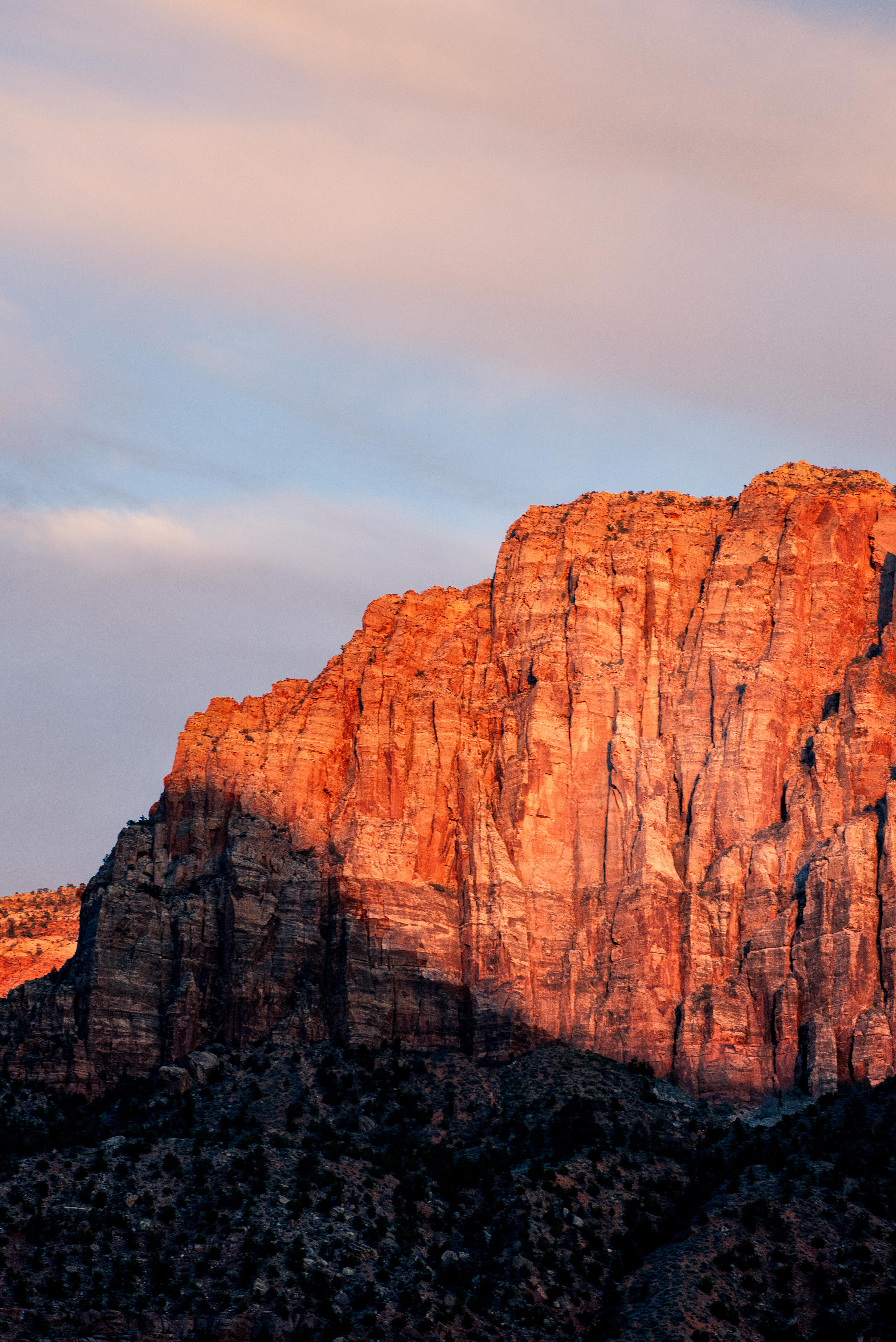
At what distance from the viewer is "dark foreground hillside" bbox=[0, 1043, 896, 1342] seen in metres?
114


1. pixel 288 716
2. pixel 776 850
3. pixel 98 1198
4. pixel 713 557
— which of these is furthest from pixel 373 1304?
pixel 713 557

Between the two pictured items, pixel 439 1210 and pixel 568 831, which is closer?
pixel 439 1210

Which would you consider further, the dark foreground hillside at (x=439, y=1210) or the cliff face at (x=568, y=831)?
the cliff face at (x=568, y=831)

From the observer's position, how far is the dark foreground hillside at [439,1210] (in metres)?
114

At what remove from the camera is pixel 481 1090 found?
466 feet

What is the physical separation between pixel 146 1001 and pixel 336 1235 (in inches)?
1282

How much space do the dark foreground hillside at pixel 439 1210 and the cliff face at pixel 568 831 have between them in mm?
5681

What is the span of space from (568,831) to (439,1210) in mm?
38087

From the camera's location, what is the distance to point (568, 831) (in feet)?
520

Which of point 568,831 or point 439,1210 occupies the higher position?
point 568,831

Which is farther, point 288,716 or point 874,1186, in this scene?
point 288,716

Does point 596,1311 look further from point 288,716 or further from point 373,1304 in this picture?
point 288,716

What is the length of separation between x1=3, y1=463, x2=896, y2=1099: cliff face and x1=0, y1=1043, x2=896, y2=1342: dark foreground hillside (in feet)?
18.6

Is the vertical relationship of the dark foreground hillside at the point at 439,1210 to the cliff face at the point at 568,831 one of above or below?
below
